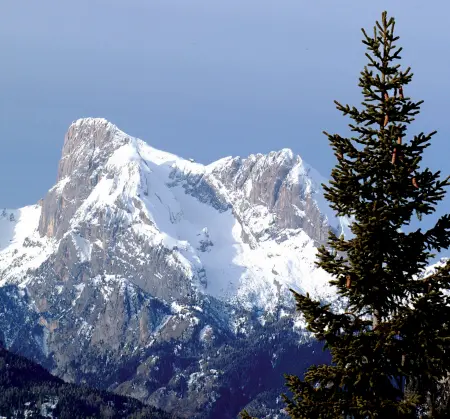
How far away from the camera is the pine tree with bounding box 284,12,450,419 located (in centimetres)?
3438

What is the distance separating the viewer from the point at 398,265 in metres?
36.2

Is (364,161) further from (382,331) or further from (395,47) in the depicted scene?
(382,331)

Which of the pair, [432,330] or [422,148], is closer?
[432,330]

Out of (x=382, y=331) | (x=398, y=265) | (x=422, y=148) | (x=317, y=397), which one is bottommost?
(x=317, y=397)

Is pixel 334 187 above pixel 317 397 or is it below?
above

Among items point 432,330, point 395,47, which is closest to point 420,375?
point 432,330

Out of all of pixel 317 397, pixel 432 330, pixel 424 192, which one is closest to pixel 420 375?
pixel 432 330

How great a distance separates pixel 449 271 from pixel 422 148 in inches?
205

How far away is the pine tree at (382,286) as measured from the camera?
3438cm

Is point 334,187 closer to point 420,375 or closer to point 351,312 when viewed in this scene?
point 351,312

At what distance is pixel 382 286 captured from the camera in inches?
1417

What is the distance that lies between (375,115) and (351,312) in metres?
8.28

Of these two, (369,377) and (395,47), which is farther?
(395,47)

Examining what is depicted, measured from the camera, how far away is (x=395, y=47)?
121 ft
